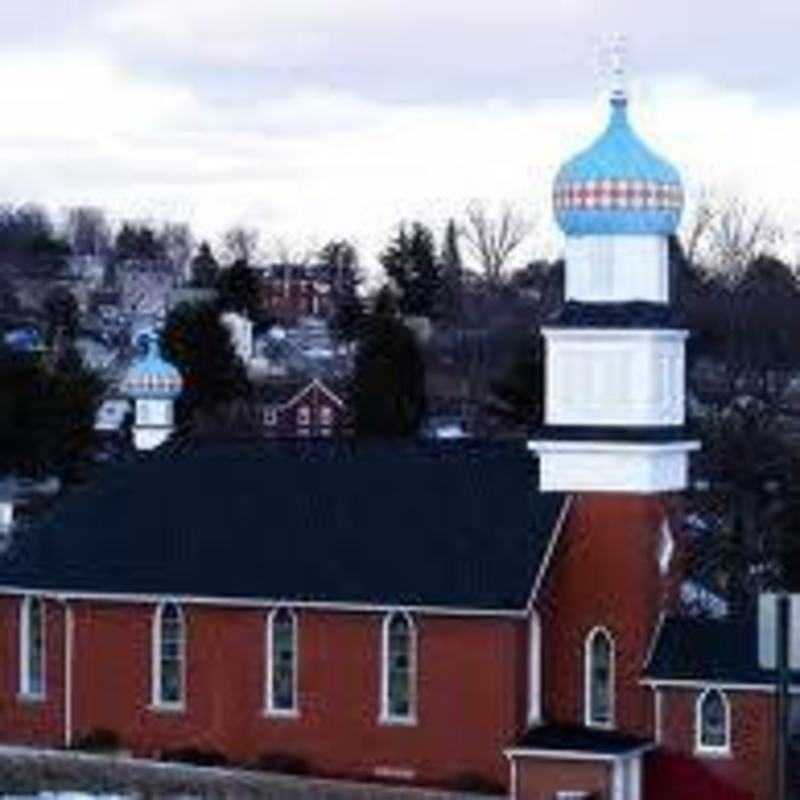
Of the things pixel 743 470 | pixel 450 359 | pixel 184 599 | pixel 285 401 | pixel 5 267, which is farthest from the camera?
pixel 5 267

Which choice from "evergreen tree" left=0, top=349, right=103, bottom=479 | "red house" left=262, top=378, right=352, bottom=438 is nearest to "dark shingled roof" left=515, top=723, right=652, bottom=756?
"evergreen tree" left=0, top=349, right=103, bottom=479

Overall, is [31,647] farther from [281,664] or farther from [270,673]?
[281,664]

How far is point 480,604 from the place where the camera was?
44.1 meters

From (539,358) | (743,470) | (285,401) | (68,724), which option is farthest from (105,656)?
(285,401)

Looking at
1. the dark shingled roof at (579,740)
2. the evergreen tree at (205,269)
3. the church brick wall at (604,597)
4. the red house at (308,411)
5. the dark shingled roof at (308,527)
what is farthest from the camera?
the evergreen tree at (205,269)

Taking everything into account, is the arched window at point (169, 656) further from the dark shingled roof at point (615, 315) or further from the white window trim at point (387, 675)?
the dark shingled roof at point (615, 315)

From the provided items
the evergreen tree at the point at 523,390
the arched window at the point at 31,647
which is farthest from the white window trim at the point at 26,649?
the evergreen tree at the point at 523,390

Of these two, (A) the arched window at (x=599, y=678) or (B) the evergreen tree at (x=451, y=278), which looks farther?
(B) the evergreen tree at (x=451, y=278)

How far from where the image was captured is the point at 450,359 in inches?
4776

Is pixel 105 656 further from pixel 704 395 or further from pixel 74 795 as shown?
pixel 704 395

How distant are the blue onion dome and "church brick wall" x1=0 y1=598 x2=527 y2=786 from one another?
20.8 ft

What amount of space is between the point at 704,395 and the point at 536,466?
3737 centimetres

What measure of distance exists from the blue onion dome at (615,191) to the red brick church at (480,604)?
36 millimetres

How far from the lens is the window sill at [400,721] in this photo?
45.0 m
